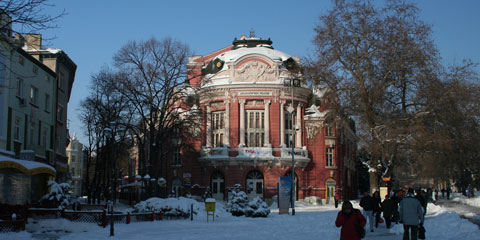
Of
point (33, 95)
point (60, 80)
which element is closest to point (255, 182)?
point (60, 80)

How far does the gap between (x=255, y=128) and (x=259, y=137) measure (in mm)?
974

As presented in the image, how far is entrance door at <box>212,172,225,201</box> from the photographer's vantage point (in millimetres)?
55750

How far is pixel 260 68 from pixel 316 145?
966cm

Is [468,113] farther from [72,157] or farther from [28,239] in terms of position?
[72,157]

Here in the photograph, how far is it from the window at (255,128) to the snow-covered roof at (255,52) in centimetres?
572

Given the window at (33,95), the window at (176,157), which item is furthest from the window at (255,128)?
the window at (33,95)

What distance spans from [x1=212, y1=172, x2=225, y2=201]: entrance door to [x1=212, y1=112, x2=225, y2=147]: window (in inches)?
123

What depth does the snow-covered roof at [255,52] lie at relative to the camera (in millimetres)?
56812

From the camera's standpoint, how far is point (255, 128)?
55.4 metres

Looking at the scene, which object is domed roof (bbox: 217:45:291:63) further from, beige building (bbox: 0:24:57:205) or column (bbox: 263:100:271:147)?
beige building (bbox: 0:24:57:205)

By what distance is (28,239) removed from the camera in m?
18.3

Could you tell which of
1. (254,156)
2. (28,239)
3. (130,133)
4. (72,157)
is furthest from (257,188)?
(72,157)

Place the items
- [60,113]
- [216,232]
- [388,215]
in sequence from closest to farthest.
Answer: [388,215]
[216,232]
[60,113]

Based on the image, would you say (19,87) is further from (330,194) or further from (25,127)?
(330,194)
